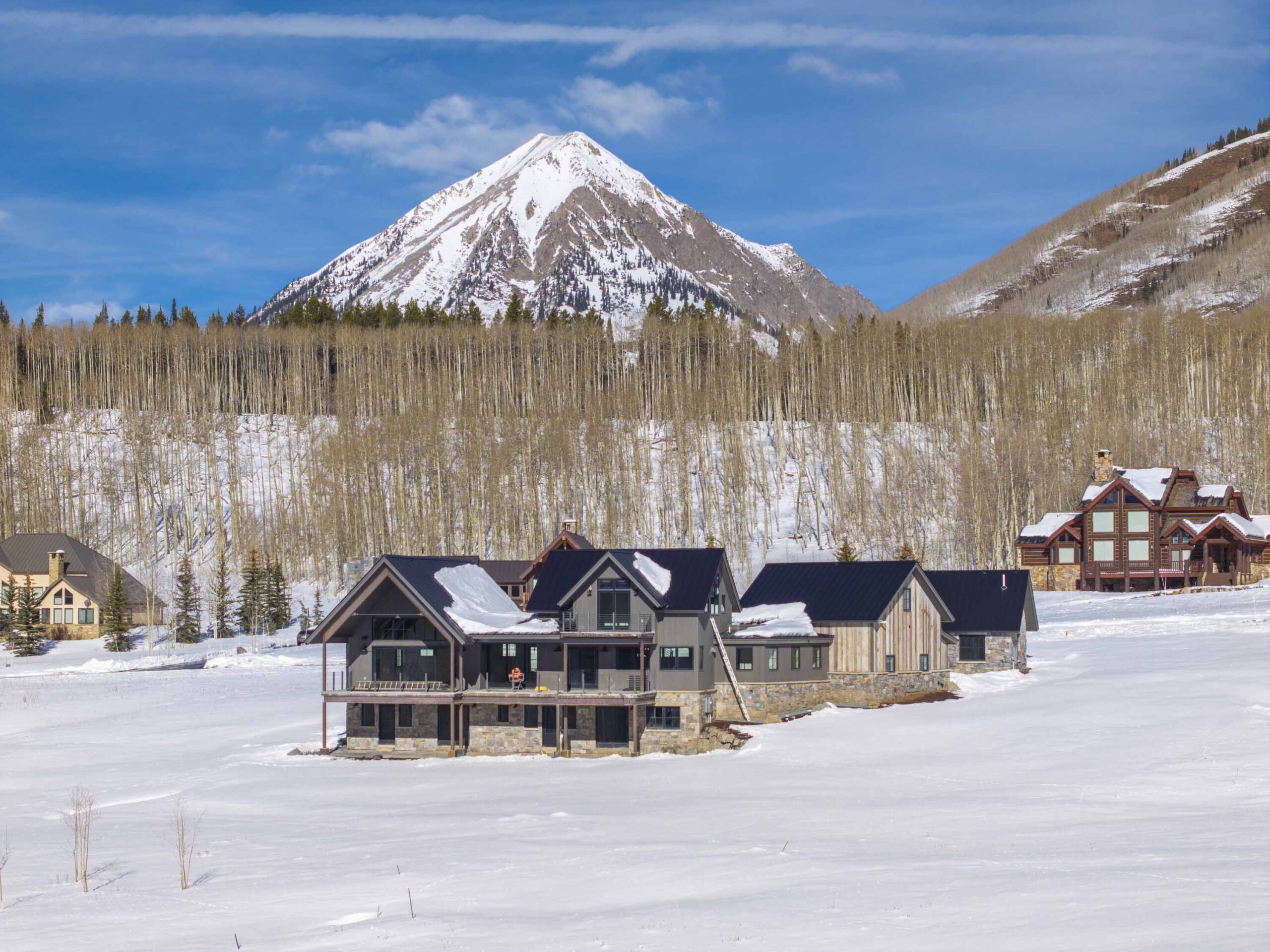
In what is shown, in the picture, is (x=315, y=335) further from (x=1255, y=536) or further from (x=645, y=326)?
(x=1255, y=536)

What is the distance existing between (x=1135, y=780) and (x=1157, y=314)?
10220 centimetres

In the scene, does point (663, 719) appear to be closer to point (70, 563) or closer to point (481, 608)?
point (481, 608)

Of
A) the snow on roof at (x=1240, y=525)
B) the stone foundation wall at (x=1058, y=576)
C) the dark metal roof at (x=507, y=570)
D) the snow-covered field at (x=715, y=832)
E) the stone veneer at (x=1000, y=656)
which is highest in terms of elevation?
the snow on roof at (x=1240, y=525)

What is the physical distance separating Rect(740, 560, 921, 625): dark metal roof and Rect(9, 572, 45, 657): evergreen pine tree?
43028 millimetres

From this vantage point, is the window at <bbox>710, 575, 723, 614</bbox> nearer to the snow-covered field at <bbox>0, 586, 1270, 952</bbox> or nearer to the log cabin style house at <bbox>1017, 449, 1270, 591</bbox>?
the snow-covered field at <bbox>0, 586, 1270, 952</bbox>

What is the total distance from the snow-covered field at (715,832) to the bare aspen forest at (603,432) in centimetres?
4835

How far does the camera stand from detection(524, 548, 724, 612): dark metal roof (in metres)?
40.3

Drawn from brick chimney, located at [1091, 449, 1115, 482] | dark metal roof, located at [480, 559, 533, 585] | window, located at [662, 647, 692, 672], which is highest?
brick chimney, located at [1091, 449, 1115, 482]

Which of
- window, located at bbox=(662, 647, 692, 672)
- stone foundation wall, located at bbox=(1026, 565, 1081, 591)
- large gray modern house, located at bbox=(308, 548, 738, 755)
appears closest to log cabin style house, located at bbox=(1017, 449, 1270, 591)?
stone foundation wall, located at bbox=(1026, 565, 1081, 591)

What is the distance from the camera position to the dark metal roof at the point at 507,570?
76.6 m

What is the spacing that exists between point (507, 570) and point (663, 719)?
39215 millimetres

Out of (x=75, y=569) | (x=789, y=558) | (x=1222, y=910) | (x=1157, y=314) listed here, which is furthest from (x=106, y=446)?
(x=1222, y=910)

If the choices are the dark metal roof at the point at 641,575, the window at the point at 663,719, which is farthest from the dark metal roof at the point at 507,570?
the window at the point at 663,719

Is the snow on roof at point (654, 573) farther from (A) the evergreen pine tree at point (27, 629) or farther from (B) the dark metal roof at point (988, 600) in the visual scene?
(A) the evergreen pine tree at point (27, 629)
